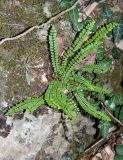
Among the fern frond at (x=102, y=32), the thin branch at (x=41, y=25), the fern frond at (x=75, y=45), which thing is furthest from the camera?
the thin branch at (x=41, y=25)

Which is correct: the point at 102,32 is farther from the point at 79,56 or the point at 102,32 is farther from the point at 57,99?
the point at 57,99

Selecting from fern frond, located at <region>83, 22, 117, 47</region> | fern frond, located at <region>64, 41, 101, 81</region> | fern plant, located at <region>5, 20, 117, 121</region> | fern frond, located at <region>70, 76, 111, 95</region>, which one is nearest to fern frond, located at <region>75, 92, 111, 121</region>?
fern plant, located at <region>5, 20, 117, 121</region>

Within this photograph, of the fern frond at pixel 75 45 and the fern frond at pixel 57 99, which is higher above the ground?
the fern frond at pixel 75 45

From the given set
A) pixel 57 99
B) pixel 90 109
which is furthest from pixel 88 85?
pixel 57 99

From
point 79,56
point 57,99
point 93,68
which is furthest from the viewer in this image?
point 93,68

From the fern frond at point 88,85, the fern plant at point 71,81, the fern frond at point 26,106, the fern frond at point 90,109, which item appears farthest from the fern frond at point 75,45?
the fern frond at point 26,106

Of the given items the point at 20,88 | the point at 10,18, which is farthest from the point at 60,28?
the point at 20,88

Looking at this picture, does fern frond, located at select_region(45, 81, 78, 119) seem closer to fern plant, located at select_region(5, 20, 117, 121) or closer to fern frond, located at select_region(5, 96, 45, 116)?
fern plant, located at select_region(5, 20, 117, 121)

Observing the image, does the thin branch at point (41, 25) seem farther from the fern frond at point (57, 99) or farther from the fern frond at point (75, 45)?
the fern frond at point (57, 99)

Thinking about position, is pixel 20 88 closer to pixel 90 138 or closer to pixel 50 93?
pixel 50 93
